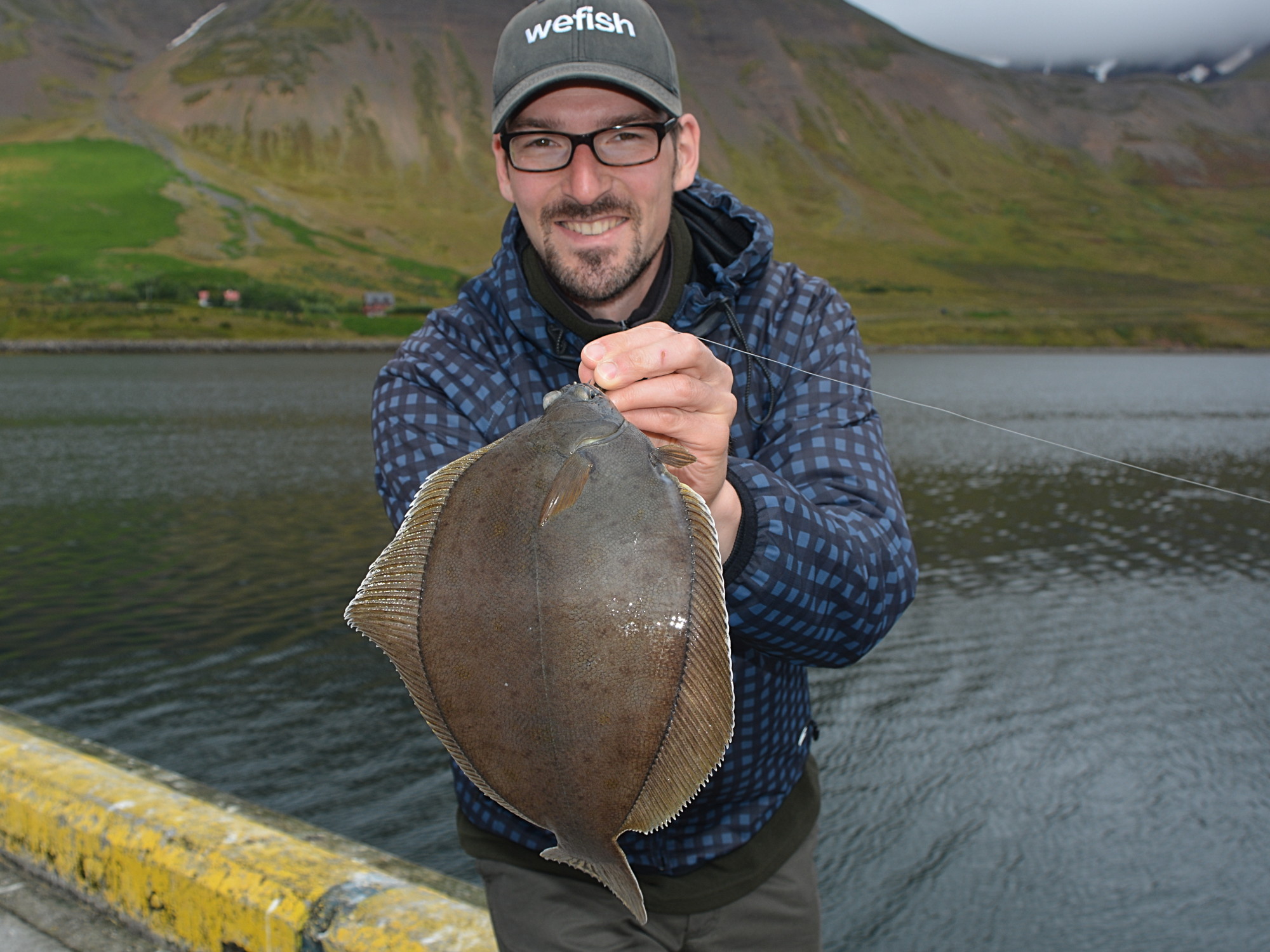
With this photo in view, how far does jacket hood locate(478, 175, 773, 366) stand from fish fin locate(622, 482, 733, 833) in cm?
114

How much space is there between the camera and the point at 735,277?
9.62ft

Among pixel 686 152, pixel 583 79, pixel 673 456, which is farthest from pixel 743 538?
pixel 686 152

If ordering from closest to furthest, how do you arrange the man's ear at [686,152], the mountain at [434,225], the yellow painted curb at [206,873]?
the man's ear at [686,152] < the yellow painted curb at [206,873] < the mountain at [434,225]

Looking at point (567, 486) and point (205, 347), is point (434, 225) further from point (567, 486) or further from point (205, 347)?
point (567, 486)

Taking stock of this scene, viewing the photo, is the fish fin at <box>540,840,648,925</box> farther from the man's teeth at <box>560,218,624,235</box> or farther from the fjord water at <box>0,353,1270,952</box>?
the fjord water at <box>0,353,1270,952</box>

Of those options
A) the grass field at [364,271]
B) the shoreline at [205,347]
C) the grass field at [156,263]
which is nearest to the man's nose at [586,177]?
the shoreline at [205,347]

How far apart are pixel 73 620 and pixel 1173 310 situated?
15093 cm

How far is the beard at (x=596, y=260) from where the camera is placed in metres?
2.74

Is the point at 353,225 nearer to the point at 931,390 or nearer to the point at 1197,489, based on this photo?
the point at 931,390

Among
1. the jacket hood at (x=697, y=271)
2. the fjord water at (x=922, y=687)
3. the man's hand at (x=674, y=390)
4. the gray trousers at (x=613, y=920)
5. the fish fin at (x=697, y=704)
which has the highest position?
the jacket hood at (x=697, y=271)

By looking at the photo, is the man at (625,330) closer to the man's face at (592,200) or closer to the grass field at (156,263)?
the man's face at (592,200)

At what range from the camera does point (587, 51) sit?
2666mm

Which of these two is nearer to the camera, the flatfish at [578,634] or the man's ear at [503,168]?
the flatfish at [578,634]

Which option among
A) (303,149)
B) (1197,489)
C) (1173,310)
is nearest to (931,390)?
(1197,489)
